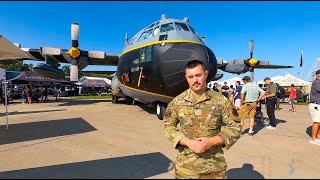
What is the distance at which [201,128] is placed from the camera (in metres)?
3.12

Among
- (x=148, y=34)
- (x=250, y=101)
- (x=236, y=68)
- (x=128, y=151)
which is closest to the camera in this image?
(x=128, y=151)

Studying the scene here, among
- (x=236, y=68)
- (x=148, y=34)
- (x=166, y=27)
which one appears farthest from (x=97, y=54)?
(x=236, y=68)

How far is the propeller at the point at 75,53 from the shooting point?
21.0 meters

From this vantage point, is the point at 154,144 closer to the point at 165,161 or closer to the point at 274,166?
the point at 165,161

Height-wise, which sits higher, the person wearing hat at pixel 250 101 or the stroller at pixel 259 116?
the person wearing hat at pixel 250 101

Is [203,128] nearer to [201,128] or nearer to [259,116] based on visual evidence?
[201,128]

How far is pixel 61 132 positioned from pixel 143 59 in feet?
16.1

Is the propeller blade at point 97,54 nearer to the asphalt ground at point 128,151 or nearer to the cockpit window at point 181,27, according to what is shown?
the cockpit window at point 181,27

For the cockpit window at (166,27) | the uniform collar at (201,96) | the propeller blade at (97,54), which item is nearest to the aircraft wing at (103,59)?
the propeller blade at (97,54)

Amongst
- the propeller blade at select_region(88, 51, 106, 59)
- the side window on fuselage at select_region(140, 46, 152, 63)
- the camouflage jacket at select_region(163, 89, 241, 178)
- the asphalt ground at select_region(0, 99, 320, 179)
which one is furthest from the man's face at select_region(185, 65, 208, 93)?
the propeller blade at select_region(88, 51, 106, 59)

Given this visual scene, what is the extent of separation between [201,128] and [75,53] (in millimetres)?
19042

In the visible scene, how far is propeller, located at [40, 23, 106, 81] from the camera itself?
20984mm

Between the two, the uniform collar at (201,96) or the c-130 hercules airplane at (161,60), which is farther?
the c-130 hercules airplane at (161,60)

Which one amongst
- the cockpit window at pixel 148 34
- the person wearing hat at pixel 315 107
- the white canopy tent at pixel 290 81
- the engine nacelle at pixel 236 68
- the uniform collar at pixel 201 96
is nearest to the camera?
the uniform collar at pixel 201 96
